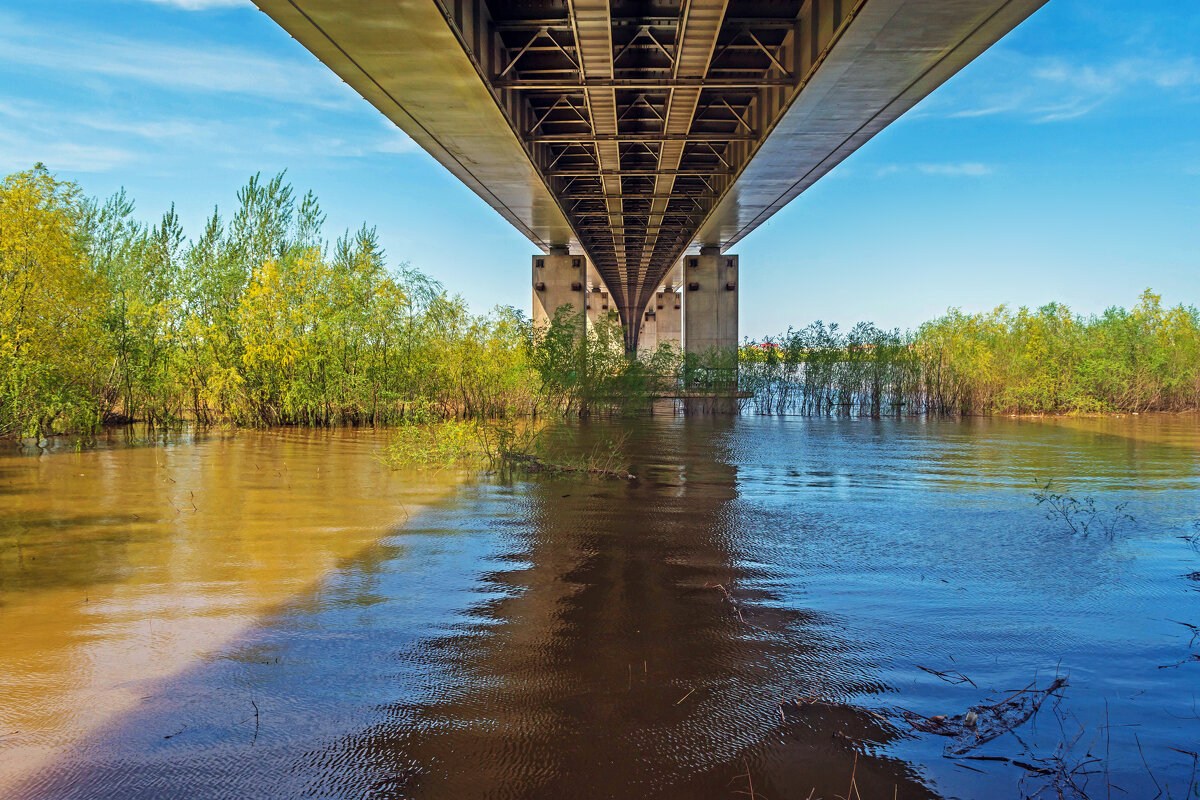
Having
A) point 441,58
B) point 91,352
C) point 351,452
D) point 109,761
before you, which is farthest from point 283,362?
point 109,761

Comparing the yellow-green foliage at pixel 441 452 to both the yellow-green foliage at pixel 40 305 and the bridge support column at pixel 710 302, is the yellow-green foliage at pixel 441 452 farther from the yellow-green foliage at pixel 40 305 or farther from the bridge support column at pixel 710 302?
the bridge support column at pixel 710 302

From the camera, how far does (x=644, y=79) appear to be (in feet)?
43.2

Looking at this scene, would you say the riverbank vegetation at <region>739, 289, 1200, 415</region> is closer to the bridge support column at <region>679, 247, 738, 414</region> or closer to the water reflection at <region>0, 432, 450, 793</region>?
the bridge support column at <region>679, 247, 738, 414</region>

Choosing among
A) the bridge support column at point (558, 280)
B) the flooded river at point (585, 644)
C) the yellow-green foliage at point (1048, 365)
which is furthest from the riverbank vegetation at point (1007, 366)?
the flooded river at point (585, 644)

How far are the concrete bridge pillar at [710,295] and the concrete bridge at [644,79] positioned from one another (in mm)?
7353

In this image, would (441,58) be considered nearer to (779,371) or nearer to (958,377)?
(779,371)

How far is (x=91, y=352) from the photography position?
15.0m

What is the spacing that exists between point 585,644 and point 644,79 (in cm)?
1169

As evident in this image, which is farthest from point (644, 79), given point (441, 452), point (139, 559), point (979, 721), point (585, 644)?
point (979, 721)

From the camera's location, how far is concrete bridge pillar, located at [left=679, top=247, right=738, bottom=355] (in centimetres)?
3112

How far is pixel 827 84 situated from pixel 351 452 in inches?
412

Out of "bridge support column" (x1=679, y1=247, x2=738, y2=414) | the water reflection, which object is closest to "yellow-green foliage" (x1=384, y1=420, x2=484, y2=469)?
the water reflection

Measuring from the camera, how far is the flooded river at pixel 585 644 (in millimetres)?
2754

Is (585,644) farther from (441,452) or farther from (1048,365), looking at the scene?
(1048,365)
